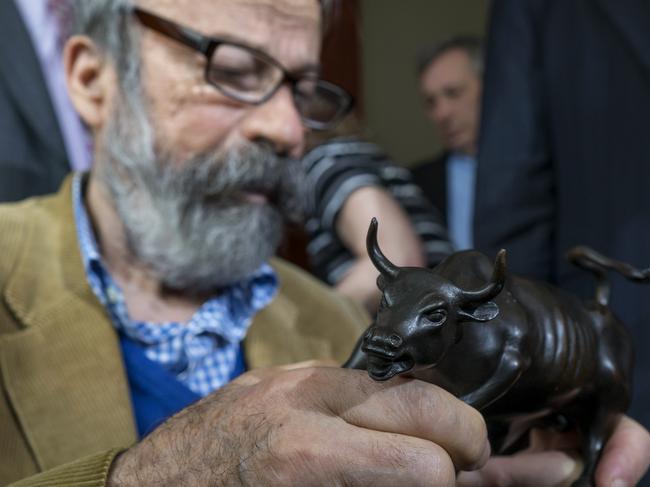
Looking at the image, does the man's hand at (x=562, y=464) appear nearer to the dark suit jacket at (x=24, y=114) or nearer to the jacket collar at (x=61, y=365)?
the jacket collar at (x=61, y=365)

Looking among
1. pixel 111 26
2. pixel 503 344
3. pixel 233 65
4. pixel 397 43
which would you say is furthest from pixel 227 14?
pixel 397 43

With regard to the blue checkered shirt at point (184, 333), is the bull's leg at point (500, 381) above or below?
above

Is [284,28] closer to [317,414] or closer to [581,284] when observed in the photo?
[581,284]

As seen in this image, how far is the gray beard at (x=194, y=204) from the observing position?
104 centimetres

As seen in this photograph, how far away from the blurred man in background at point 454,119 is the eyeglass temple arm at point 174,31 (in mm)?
1107

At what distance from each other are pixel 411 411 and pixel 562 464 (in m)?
0.22

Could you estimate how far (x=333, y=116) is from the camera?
1.31m

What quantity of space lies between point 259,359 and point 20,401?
32cm

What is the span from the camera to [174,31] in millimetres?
1041

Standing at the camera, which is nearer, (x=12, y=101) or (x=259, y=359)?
(x=259, y=359)

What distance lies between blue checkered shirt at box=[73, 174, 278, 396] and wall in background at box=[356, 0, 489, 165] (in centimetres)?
182

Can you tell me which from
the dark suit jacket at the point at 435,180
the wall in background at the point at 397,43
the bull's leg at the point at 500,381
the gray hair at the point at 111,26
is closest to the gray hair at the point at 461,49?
the dark suit jacket at the point at 435,180

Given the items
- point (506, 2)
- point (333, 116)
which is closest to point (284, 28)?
point (333, 116)

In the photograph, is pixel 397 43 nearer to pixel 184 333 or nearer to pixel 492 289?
pixel 184 333
